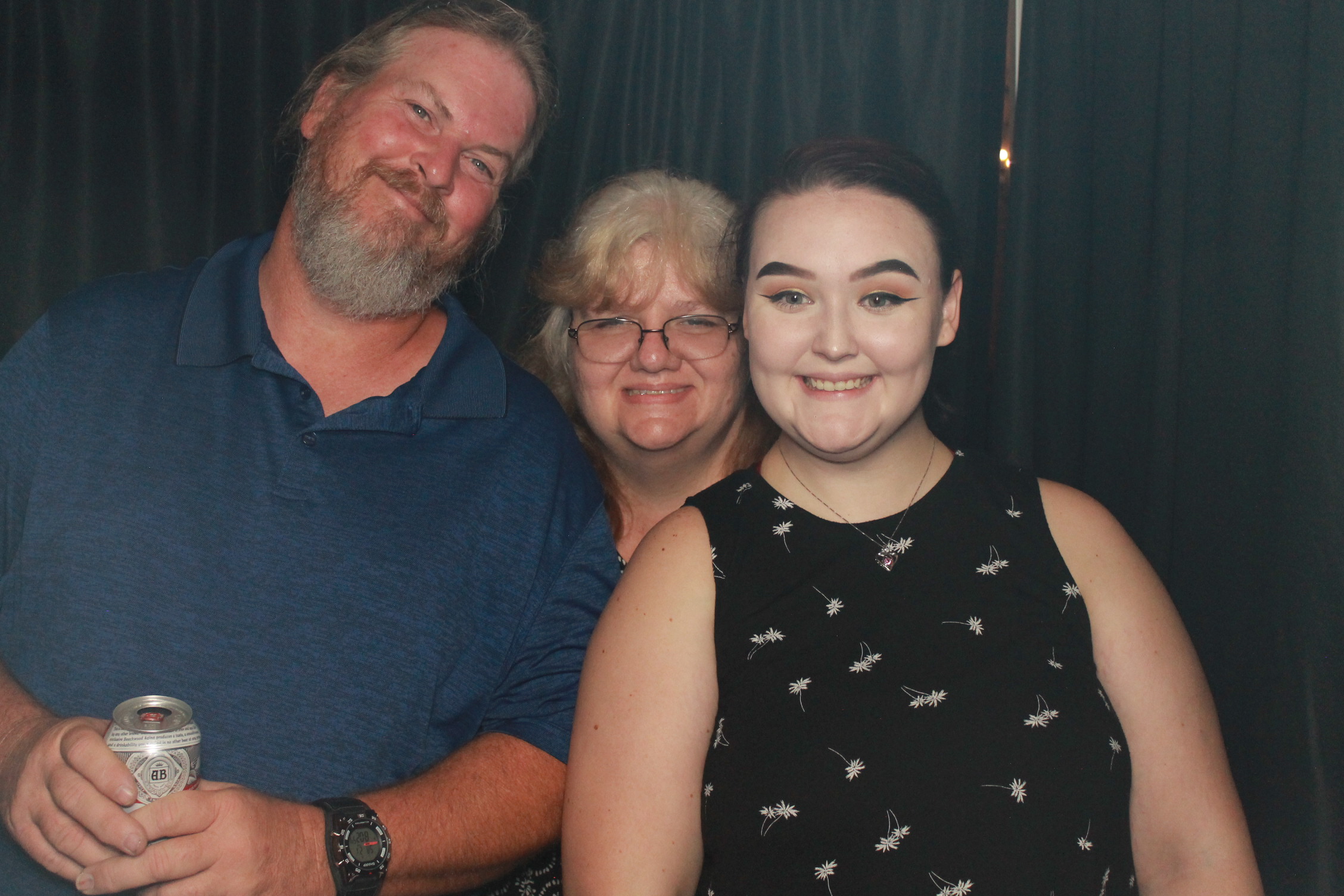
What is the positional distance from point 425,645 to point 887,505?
0.64 m

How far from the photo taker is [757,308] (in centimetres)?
128

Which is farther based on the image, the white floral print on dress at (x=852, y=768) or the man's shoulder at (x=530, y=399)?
the man's shoulder at (x=530, y=399)

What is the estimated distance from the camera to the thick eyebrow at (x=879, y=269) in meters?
1.22

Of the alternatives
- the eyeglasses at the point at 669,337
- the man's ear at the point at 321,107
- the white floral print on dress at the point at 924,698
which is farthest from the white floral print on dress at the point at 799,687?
the man's ear at the point at 321,107

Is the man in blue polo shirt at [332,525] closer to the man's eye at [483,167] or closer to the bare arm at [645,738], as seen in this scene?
the man's eye at [483,167]

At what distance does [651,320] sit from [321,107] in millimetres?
646

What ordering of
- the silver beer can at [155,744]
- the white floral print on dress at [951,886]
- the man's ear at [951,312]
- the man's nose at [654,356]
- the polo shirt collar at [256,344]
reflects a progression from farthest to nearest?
the man's nose at [654,356], the polo shirt collar at [256,344], the man's ear at [951,312], the white floral print on dress at [951,886], the silver beer can at [155,744]

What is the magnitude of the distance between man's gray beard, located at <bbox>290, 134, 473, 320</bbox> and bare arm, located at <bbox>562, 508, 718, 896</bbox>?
586mm

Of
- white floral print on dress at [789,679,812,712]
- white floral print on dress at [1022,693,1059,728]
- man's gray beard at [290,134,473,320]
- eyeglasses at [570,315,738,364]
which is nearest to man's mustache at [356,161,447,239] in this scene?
man's gray beard at [290,134,473,320]

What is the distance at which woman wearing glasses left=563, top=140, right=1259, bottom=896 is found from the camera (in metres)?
1.13

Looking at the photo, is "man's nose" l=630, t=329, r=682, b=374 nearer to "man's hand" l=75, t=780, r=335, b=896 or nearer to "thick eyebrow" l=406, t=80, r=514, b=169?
"thick eyebrow" l=406, t=80, r=514, b=169

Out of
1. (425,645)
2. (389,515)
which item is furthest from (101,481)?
(425,645)

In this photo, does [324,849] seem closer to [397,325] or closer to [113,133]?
Result: [397,325]

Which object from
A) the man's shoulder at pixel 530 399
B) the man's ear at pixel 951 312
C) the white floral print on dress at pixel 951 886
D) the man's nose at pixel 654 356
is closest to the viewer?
the white floral print on dress at pixel 951 886
